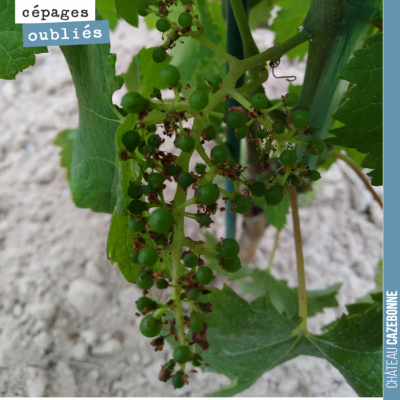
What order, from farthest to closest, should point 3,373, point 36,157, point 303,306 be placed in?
point 36,157 < point 3,373 < point 303,306

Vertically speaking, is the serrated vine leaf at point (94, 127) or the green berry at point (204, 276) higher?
the serrated vine leaf at point (94, 127)

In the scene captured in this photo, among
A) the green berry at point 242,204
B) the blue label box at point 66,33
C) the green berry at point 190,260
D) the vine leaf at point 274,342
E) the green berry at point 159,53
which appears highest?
the blue label box at point 66,33

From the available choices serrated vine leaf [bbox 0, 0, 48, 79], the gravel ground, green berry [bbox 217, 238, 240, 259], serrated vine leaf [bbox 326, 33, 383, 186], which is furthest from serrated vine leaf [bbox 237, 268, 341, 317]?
serrated vine leaf [bbox 0, 0, 48, 79]

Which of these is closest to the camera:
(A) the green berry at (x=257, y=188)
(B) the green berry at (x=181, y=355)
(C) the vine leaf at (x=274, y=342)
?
(B) the green berry at (x=181, y=355)

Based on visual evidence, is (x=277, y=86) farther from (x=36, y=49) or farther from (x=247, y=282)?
(x=36, y=49)

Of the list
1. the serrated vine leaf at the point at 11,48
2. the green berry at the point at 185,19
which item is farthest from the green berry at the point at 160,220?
the serrated vine leaf at the point at 11,48

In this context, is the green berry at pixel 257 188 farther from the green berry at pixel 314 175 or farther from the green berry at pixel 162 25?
the green berry at pixel 162 25

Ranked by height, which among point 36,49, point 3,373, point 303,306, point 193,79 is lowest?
point 3,373

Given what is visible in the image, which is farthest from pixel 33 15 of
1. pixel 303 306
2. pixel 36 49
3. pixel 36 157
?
pixel 36 157
